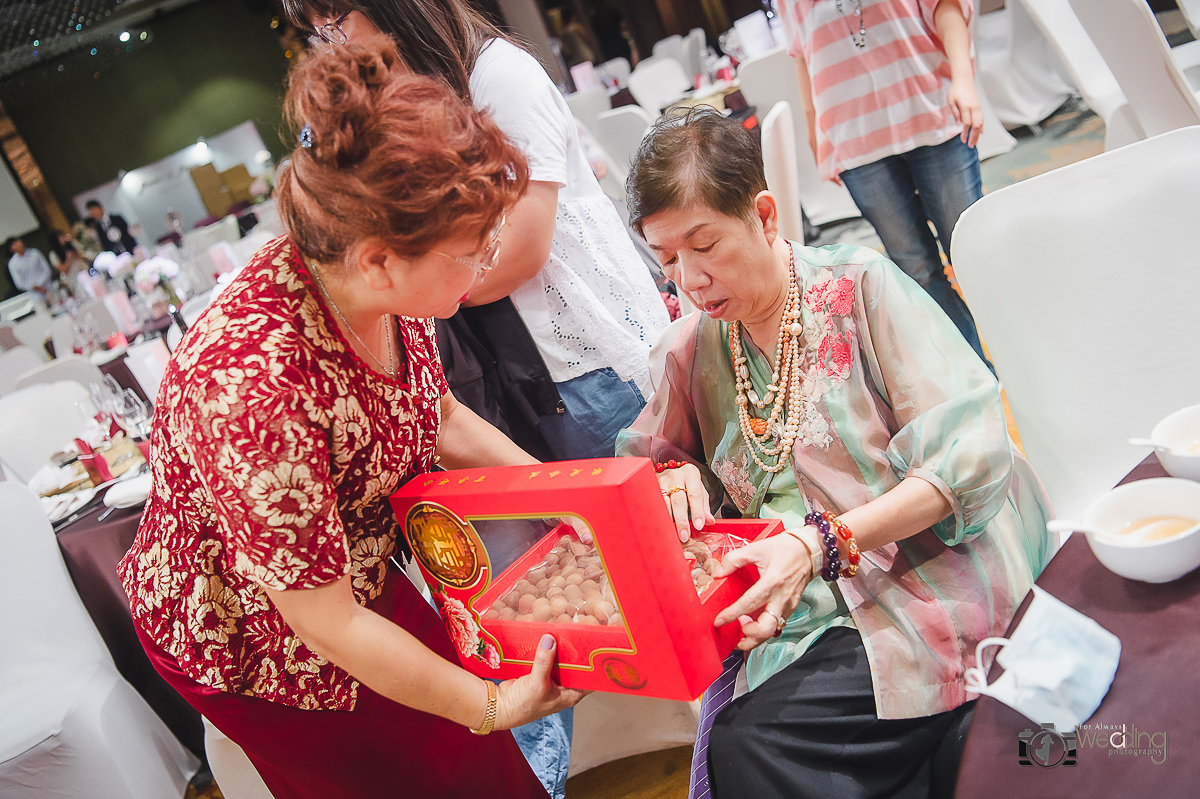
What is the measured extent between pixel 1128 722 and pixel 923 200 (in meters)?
2.18

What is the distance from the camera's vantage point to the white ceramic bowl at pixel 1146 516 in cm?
77

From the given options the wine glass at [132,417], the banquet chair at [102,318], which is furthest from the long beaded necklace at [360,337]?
the banquet chair at [102,318]

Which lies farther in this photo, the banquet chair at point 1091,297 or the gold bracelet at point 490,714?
the banquet chair at point 1091,297

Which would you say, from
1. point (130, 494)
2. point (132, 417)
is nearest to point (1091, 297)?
point (130, 494)

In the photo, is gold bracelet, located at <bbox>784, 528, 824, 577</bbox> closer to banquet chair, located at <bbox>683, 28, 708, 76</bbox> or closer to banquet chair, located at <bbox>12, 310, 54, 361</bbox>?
banquet chair, located at <bbox>12, 310, 54, 361</bbox>

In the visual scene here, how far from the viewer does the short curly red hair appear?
2.94 feet

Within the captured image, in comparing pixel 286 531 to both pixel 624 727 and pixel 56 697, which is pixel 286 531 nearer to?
pixel 624 727

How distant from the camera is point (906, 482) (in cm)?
113

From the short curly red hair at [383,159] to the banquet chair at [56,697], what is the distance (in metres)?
1.95

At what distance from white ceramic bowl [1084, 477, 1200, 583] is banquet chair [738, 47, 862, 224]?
354cm

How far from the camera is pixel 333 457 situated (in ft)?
3.52

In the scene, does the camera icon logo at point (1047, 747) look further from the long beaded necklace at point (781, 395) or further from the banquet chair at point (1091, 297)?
the banquet chair at point (1091, 297)

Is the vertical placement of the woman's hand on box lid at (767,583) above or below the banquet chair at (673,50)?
below

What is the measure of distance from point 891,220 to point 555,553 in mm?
1976
